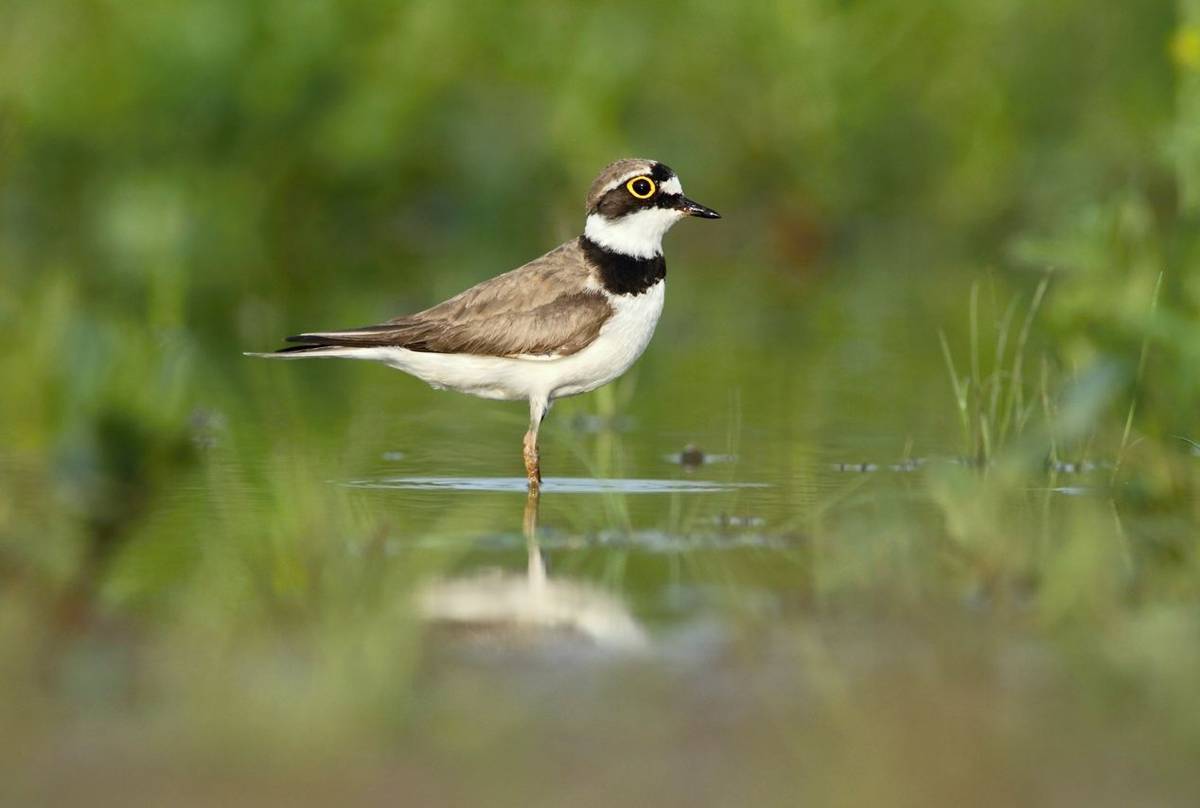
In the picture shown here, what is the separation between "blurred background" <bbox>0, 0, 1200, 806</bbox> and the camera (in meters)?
4.18

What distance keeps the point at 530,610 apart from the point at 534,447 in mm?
2583

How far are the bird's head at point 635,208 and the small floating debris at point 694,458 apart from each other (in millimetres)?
824

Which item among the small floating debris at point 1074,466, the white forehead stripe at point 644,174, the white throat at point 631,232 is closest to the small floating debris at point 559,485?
the white throat at point 631,232

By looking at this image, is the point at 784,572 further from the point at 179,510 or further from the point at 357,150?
the point at 357,150

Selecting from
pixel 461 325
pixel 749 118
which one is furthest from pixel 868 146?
pixel 461 325

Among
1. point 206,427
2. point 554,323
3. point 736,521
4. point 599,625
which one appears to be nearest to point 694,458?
point 554,323

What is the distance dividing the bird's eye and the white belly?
387 millimetres

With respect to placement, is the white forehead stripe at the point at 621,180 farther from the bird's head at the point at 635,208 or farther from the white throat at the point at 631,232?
the white throat at the point at 631,232

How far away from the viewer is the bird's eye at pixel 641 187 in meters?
8.64

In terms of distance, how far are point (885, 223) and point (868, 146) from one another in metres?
1.59

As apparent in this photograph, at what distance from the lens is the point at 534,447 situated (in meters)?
8.12

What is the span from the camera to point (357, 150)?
1861 centimetres

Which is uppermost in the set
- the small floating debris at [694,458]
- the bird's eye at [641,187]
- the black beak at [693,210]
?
the bird's eye at [641,187]

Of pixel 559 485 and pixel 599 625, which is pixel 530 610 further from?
pixel 559 485
